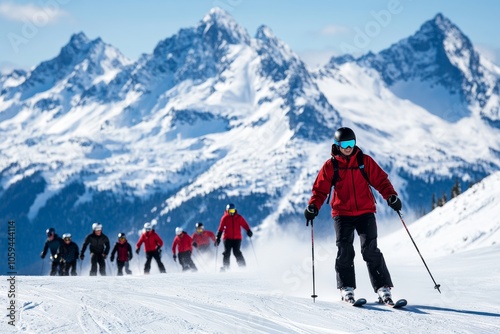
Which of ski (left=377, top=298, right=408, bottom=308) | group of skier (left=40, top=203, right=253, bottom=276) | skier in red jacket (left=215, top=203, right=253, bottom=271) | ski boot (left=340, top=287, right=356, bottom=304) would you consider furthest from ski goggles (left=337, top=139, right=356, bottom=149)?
skier in red jacket (left=215, top=203, right=253, bottom=271)

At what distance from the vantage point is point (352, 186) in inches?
360

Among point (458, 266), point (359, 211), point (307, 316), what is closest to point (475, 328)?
point (307, 316)

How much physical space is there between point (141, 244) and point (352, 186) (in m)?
16.3

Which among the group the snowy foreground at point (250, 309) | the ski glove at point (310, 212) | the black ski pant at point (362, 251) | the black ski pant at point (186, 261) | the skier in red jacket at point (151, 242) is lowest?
the snowy foreground at point (250, 309)

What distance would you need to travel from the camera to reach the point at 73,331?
6711 millimetres

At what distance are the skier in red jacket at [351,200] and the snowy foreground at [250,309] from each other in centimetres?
53

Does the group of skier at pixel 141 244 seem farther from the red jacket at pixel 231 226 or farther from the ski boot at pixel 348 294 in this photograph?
the ski boot at pixel 348 294

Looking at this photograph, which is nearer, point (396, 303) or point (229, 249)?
point (396, 303)

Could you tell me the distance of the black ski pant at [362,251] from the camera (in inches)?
357

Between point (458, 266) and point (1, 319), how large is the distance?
31.3ft

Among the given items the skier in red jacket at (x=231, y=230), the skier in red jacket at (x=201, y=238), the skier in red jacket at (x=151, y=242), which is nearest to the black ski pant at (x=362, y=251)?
the skier in red jacket at (x=231, y=230)

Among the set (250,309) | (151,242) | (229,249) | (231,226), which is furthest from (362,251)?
(151,242)

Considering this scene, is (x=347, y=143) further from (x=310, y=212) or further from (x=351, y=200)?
(x=310, y=212)

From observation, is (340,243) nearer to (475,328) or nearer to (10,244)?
(475,328)
